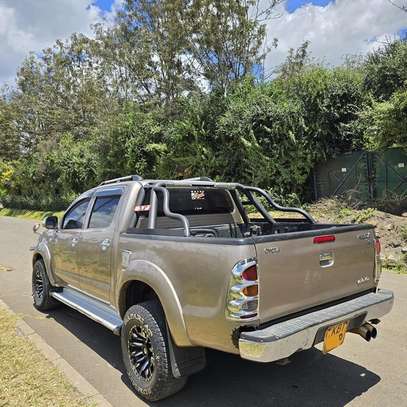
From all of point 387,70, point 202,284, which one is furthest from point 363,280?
point 387,70

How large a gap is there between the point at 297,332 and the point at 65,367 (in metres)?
2.48

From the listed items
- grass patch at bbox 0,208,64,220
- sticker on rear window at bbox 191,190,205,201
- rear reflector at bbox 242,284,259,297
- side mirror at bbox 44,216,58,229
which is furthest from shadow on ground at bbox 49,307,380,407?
grass patch at bbox 0,208,64,220

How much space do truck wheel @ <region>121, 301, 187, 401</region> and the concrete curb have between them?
33cm

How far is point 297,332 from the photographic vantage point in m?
2.95

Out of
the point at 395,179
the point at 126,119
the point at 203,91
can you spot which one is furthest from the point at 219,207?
the point at 126,119

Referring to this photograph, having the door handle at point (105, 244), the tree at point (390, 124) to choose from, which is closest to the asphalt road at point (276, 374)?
the door handle at point (105, 244)

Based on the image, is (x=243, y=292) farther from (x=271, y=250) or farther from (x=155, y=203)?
(x=155, y=203)

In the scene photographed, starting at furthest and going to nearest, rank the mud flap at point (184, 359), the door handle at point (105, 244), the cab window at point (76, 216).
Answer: the cab window at point (76, 216) < the door handle at point (105, 244) < the mud flap at point (184, 359)

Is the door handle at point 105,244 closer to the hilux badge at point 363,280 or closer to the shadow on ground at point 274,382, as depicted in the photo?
the shadow on ground at point 274,382

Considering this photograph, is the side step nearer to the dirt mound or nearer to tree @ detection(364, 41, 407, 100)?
the dirt mound

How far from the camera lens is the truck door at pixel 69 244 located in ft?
16.8

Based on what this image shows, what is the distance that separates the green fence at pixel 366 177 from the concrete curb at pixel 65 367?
9.78 m

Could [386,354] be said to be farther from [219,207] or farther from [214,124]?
[214,124]

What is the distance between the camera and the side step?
4.14 meters
